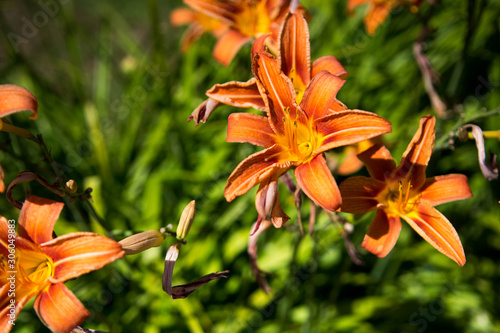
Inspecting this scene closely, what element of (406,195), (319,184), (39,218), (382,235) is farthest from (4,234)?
(406,195)

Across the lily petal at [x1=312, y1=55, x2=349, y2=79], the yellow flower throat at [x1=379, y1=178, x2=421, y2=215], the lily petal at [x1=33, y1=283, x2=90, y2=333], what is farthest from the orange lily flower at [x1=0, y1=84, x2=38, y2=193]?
the yellow flower throat at [x1=379, y1=178, x2=421, y2=215]

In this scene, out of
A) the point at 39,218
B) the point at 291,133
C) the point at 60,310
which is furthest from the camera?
the point at 291,133

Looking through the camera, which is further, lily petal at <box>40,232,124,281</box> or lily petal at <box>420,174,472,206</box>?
lily petal at <box>420,174,472,206</box>

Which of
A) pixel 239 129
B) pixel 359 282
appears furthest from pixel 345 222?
pixel 359 282

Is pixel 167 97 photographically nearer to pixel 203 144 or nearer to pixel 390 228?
pixel 203 144

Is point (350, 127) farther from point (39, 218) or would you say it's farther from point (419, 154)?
point (39, 218)

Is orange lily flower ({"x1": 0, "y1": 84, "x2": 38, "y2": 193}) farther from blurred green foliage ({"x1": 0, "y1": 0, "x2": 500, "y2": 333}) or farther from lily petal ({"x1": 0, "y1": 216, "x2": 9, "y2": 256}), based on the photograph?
blurred green foliage ({"x1": 0, "y1": 0, "x2": 500, "y2": 333})
